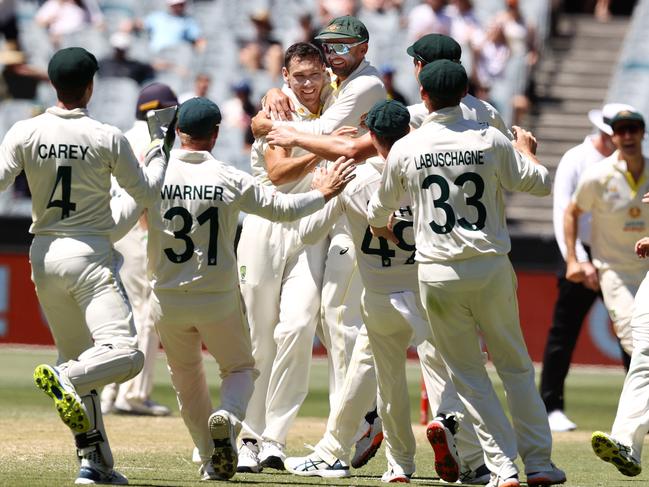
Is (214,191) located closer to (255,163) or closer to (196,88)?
(255,163)

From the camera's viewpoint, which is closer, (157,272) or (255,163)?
(157,272)

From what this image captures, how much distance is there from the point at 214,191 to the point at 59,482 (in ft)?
5.68

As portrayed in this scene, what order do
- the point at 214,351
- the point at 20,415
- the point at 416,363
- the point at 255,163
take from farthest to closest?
the point at 416,363
the point at 20,415
the point at 255,163
the point at 214,351

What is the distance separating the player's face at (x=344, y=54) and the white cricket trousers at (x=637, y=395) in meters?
2.33

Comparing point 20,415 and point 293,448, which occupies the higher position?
point 293,448

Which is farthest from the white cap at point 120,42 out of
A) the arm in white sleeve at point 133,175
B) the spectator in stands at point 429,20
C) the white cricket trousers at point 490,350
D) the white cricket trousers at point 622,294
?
the white cricket trousers at point 490,350

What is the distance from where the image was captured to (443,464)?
24.1ft

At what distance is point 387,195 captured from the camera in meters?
7.31

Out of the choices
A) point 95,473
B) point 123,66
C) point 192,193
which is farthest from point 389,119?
point 123,66

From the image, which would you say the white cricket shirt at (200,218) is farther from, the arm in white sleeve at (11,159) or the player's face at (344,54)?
the player's face at (344,54)

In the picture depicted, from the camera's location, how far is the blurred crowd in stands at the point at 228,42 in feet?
67.8

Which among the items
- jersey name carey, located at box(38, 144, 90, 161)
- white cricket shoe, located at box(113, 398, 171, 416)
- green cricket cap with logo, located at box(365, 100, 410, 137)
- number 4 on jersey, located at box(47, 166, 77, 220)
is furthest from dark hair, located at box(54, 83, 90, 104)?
white cricket shoe, located at box(113, 398, 171, 416)

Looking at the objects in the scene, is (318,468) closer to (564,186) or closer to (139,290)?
(139,290)

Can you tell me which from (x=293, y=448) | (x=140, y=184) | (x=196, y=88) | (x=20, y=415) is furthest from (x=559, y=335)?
(x=196, y=88)
